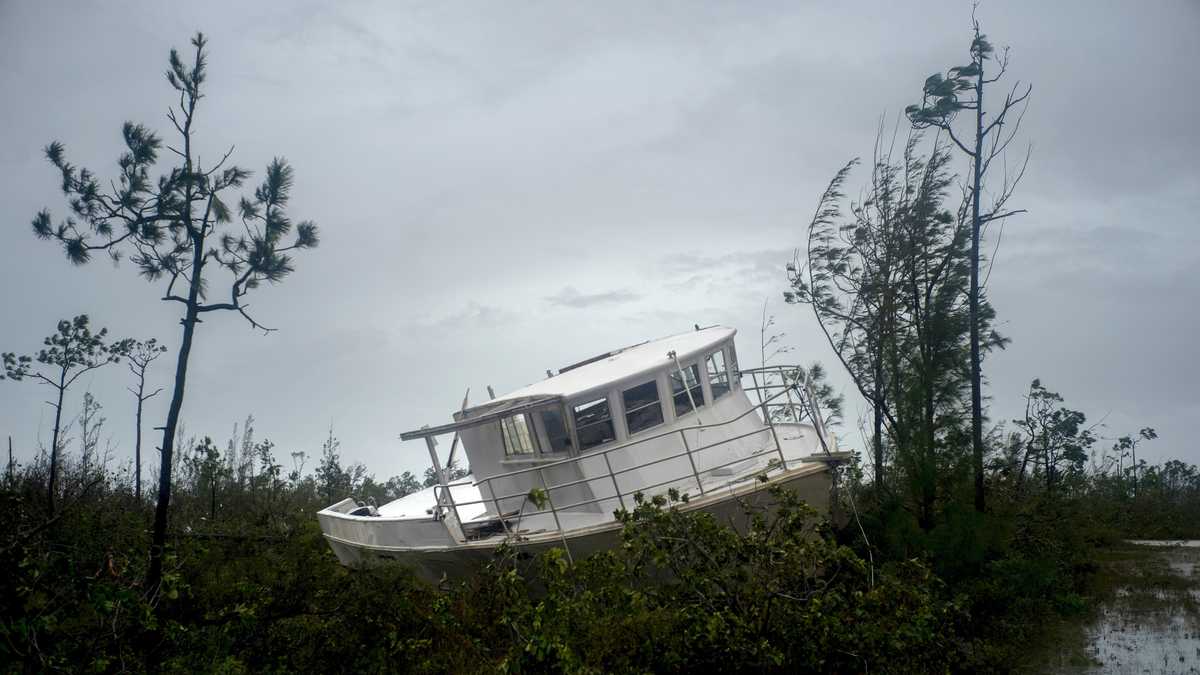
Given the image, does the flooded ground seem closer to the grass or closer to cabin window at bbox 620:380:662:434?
the grass

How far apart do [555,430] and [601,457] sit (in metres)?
0.75

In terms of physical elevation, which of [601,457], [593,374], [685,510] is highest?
[593,374]

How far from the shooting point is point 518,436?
12.7 m

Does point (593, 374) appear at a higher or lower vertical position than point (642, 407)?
higher

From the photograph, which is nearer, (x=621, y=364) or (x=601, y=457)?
(x=601, y=457)

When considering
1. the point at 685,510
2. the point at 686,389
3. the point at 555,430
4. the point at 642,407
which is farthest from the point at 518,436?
the point at 685,510

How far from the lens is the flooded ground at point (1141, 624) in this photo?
31.4 ft

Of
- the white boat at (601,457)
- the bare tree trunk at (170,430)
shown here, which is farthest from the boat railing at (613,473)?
the bare tree trunk at (170,430)

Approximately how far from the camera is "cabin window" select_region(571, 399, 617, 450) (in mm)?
11914

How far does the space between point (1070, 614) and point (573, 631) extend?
7311 millimetres

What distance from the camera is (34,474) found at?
61.8 ft

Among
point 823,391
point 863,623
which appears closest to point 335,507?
point 823,391

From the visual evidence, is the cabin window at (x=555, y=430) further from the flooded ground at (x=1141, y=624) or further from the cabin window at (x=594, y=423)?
the flooded ground at (x=1141, y=624)

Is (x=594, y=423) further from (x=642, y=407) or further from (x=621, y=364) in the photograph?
(x=621, y=364)
